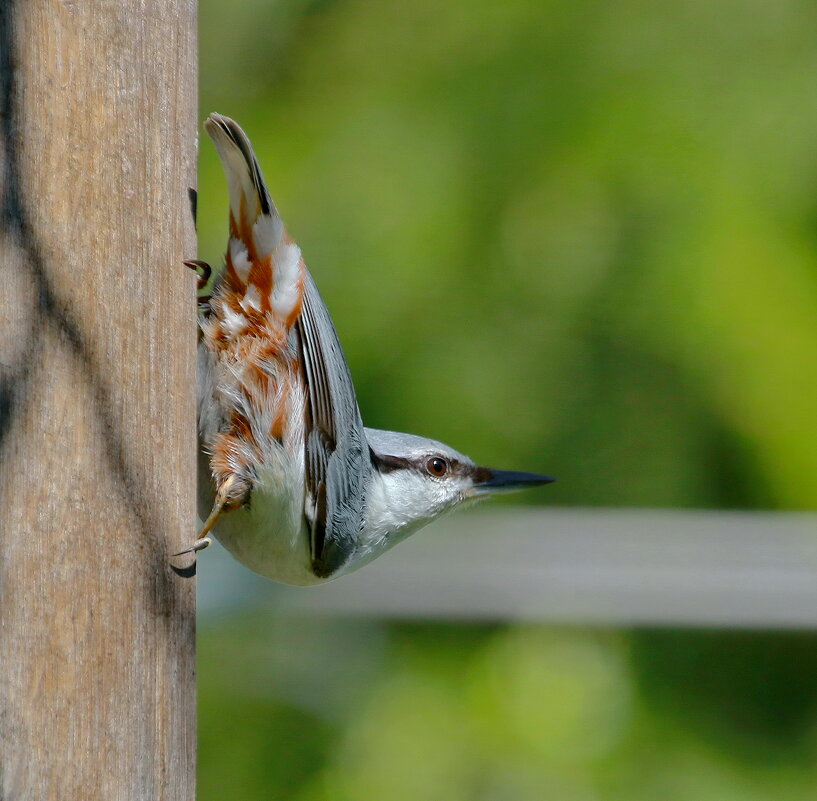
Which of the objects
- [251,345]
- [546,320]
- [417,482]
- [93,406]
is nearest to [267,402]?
→ [251,345]

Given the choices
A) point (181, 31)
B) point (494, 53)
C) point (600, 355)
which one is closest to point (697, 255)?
point (600, 355)

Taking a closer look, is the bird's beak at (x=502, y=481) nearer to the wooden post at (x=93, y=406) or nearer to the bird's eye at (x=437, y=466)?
the bird's eye at (x=437, y=466)

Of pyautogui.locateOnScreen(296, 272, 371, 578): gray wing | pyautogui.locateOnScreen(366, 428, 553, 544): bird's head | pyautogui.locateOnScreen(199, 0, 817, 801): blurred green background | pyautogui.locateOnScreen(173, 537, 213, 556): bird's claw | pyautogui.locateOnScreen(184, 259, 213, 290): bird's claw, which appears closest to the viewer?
pyautogui.locateOnScreen(173, 537, 213, 556): bird's claw

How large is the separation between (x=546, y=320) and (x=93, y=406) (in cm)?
367

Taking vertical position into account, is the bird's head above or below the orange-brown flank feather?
below

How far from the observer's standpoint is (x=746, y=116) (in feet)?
15.8

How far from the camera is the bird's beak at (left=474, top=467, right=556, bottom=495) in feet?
9.85

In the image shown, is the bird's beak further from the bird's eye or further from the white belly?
the white belly

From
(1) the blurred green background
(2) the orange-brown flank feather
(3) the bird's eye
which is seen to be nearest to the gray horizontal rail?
(1) the blurred green background

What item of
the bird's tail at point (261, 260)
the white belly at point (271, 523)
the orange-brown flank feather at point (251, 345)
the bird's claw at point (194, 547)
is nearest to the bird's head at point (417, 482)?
the white belly at point (271, 523)

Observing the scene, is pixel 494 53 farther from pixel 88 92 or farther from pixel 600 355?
pixel 88 92

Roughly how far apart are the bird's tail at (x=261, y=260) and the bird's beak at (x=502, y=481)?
1.02 meters

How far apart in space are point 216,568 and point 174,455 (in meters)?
2.26

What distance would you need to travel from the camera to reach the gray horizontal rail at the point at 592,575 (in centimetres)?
353
